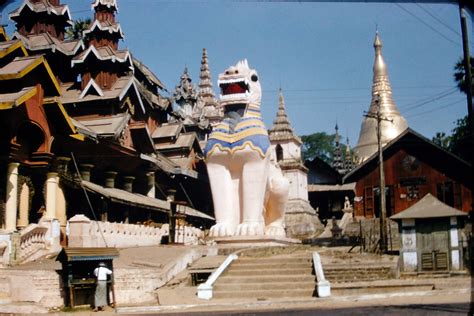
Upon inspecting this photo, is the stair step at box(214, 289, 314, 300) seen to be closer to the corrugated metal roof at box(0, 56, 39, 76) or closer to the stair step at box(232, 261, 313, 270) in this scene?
the stair step at box(232, 261, 313, 270)

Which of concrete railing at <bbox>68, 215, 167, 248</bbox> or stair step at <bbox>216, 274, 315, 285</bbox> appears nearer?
stair step at <bbox>216, 274, 315, 285</bbox>

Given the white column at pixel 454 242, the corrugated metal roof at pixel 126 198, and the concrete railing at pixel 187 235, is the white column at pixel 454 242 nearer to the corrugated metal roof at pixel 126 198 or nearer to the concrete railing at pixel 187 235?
the concrete railing at pixel 187 235

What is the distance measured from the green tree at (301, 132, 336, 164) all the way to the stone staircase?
7549cm

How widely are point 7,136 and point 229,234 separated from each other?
331 inches

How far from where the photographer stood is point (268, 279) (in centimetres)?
1850

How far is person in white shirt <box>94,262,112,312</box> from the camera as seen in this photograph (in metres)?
16.4

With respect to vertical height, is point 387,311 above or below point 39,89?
below

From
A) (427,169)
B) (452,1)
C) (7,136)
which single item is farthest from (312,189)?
(452,1)

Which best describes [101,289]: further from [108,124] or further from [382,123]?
[382,123]

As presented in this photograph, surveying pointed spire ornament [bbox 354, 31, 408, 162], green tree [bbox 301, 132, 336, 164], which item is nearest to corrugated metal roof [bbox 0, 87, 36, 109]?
pointed spire ornament [bbox 354, 31, 408, 162]

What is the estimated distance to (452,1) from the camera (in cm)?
557

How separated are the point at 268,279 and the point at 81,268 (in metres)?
5.03

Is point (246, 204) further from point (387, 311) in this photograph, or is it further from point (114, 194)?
point (387, 311)

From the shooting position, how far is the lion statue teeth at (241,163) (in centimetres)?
2454
